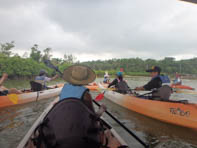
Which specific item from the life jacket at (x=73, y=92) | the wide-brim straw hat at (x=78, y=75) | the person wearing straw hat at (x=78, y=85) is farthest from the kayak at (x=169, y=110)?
the life jacket at (x=73, y=92)

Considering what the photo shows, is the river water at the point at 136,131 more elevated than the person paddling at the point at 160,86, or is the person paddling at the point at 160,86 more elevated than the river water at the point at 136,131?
the person paddling at the point at 160,86

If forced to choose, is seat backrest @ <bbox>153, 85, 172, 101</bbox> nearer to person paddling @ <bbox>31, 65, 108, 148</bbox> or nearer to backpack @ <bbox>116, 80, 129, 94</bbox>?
backpack @ <bbox>116, 80, 129, 94</bbox>

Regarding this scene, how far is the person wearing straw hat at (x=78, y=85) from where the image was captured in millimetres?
2260

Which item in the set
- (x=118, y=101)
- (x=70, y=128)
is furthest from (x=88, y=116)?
(x=118, y=101)

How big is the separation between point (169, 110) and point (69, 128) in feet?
12.7

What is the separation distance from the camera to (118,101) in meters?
7.62

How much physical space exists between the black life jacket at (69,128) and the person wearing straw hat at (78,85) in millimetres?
375

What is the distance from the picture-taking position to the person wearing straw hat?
89.0 inches

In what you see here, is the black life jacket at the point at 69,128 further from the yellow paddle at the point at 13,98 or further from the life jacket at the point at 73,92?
the yellow paddle at the point at 13,98

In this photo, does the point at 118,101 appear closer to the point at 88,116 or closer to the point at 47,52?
the point at 88,116

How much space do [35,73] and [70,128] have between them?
40.1m

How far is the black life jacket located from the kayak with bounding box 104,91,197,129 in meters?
3.43

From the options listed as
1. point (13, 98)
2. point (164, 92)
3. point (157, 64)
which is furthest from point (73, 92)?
point (157, 64)

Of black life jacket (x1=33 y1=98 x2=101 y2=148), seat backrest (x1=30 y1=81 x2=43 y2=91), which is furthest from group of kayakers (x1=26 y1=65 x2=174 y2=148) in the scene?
seat backrest (x1=30 y1=81 x2=43 y2=91)
